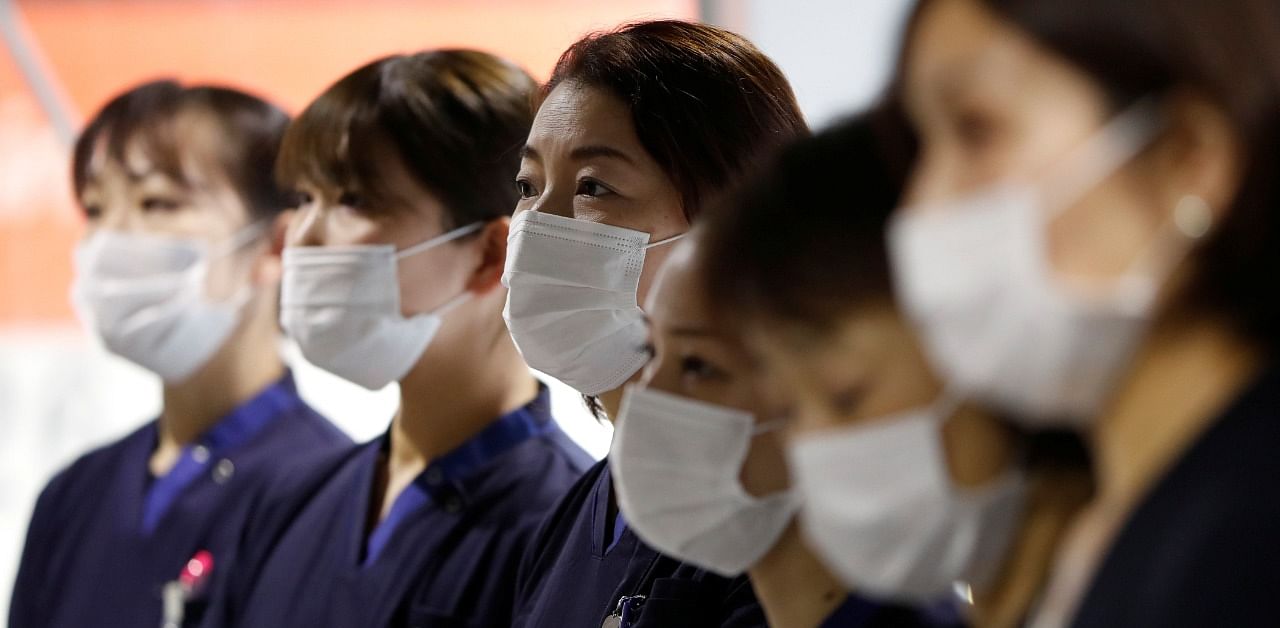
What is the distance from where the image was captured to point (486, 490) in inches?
81.5

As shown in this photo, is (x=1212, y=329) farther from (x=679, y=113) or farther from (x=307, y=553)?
(x=307, y=553)

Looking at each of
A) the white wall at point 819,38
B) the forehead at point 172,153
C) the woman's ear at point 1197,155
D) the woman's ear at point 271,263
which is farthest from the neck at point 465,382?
the woman's ear at point 1197,155

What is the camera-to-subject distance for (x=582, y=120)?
169 centimetres

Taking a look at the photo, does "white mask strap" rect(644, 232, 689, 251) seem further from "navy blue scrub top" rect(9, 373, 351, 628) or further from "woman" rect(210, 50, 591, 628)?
"navy blue scrub top" rect(9, 373, 351, 628)

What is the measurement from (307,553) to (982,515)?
1.45 meters

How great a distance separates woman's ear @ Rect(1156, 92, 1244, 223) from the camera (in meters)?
0.85

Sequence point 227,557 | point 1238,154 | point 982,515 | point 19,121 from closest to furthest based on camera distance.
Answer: point 1238,154
point 982,515
point 227,557
point 19,121

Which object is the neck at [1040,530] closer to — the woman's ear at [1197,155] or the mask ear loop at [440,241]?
the woman's ear at [1197,155]

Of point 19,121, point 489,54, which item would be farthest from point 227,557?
point 19,121

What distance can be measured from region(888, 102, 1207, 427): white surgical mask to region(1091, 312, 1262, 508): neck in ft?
0.07

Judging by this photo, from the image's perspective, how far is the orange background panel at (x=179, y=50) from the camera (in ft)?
12.1

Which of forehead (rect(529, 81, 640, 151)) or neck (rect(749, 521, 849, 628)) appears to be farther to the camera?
forehead (rect(529, 81, 640, 151))

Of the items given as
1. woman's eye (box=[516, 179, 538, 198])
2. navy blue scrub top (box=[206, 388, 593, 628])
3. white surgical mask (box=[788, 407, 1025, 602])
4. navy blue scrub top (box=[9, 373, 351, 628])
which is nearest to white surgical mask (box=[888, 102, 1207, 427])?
white surgical mask (box=[788, 407, 1025, 602])

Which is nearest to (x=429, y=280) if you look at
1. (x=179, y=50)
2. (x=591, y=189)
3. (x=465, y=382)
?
(x=465, y=382)
